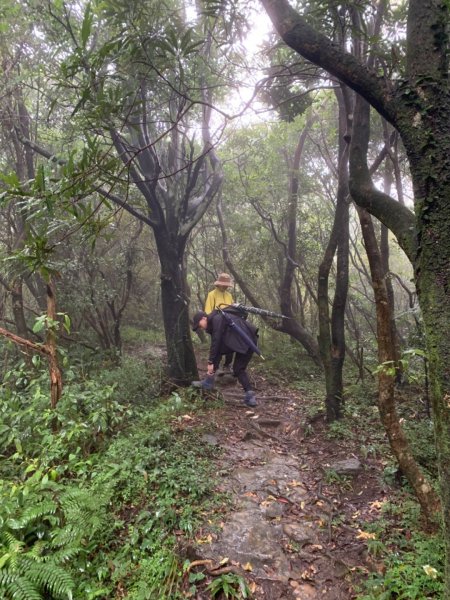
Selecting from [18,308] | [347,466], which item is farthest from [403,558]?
[18,308]

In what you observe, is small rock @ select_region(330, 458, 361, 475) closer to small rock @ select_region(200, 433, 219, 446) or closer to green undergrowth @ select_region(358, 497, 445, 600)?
green undergrowth @ select_region(358, 497, 445, 600)

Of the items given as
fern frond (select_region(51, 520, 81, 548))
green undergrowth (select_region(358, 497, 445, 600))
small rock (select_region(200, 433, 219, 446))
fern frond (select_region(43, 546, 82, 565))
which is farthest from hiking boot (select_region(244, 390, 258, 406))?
fern frond (select_region(43, 546, 82, 565))

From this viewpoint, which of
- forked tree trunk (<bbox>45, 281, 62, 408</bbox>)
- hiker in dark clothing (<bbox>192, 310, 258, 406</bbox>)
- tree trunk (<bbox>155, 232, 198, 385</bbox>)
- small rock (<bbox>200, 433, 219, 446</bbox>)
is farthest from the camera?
tree trunk (<bbox>155, 232, 198, 385</bbox>)

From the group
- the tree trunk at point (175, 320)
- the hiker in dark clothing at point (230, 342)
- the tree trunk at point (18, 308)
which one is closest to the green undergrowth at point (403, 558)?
the hiker in dark clothing at point (230, 342)

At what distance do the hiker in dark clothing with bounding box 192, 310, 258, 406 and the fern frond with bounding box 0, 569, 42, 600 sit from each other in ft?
13.4

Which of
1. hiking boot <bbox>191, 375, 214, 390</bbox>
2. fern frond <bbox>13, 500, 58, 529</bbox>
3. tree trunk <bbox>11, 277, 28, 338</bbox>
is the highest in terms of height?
tree trunk <bbox>11, 277, 28, 338</bbox>

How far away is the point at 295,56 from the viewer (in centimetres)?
612

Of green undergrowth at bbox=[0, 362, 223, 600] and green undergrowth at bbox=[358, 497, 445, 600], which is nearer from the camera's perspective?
green undergrowth at bbox=[358, 497, 445, 600]

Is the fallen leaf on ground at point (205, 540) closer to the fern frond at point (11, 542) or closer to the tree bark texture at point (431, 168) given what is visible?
the fern frond at point (11, 542)

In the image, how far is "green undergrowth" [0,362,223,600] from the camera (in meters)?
3.21

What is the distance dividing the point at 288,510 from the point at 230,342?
10.2ft

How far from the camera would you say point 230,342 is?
22.3 ft

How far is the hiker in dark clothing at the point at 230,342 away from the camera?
22.3 feet

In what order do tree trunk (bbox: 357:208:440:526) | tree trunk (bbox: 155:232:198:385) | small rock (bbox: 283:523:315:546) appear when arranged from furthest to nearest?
tree trunk (bbox: 155:232:198:385) < small rock (bbox: 283:523:315:546) < tree trunk (bbox: 357:208:440:526)
